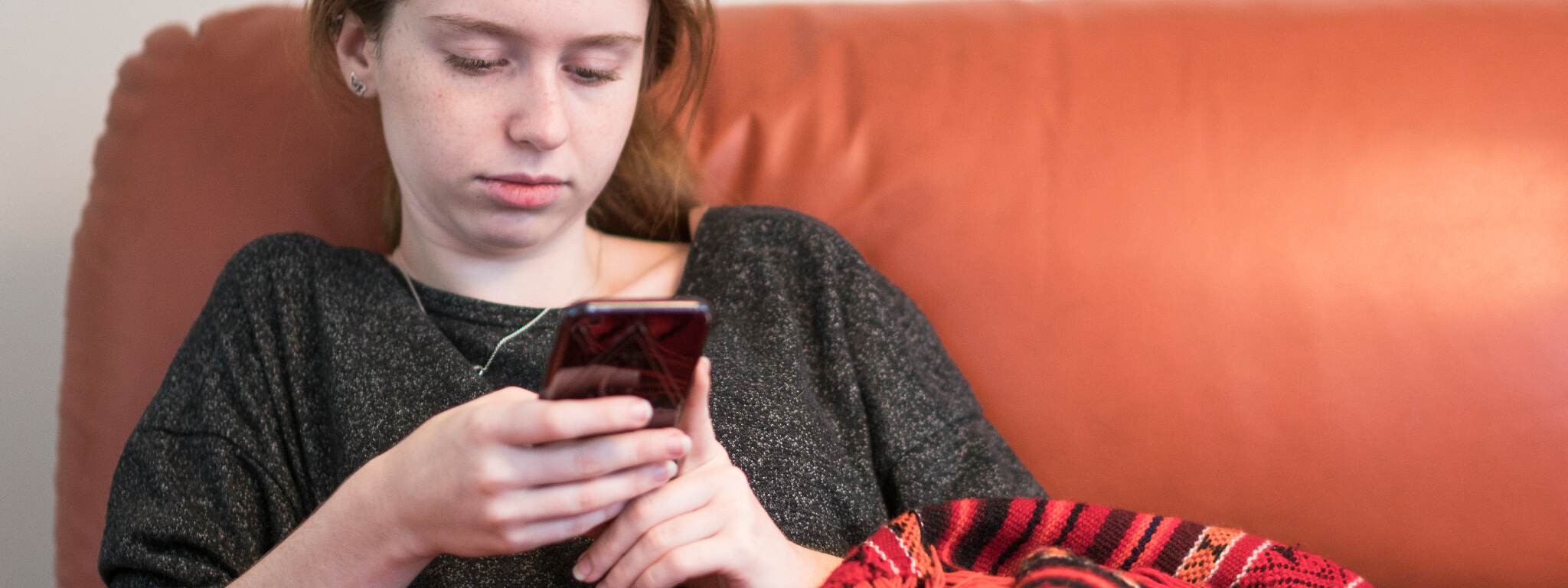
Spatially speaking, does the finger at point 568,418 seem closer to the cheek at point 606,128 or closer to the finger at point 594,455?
the finger at point 594,455

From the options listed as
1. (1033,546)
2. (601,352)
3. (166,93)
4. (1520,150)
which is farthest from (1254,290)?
(166,93)

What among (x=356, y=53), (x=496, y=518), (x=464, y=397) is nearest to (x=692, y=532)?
(x=496, y=518)

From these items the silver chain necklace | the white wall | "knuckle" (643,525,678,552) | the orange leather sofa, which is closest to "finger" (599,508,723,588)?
"knuckle" (643,525,678,552)

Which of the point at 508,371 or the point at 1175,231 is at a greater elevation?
the point at 1175,231

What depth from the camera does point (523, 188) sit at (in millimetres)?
743

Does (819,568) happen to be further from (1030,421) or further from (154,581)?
(154,581)

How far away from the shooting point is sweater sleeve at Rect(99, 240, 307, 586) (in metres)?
0.67

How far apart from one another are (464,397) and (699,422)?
0.26 m

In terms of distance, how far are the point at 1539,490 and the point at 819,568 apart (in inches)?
25.1

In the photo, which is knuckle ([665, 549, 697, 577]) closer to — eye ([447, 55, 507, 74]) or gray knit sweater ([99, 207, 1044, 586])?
gray knit sweater ([99, 207, 1044, 586])

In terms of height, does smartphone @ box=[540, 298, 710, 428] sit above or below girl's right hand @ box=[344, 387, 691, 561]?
above

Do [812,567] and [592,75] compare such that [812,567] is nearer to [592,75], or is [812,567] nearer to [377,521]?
[377,521]

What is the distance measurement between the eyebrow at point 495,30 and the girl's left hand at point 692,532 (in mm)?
295

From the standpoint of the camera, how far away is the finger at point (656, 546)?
1.82ft
